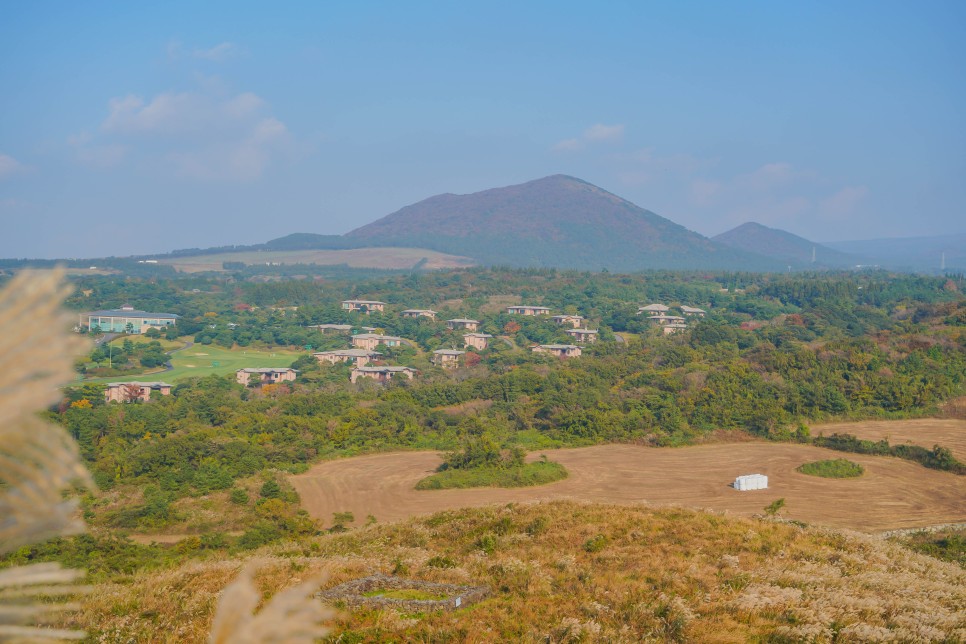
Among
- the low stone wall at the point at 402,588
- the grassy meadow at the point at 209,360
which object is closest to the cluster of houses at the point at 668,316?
the grassy meadow at the point at 209,360

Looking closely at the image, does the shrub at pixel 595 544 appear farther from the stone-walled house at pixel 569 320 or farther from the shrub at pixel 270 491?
the stone-walled house at pixel 569 320

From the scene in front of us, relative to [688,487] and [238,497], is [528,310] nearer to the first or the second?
[688,487]

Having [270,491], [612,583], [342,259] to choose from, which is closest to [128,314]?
[270,491]

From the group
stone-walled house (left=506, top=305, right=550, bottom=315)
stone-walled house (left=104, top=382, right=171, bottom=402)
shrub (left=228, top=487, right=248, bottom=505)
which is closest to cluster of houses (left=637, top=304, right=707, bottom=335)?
stone-walled house (left=506, top=305, right=550, bottom=315)

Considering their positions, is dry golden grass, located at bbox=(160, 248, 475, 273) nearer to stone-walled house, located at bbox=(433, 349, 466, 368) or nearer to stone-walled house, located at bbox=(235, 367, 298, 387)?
stone-walled house, located at bbox=(433, 349, 466, 368)

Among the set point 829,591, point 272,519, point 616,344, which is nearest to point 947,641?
point 829,591

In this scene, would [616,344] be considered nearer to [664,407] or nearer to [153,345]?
[664,407]
